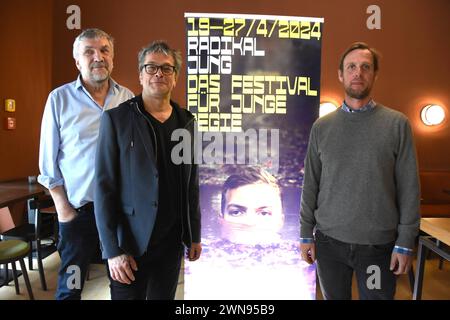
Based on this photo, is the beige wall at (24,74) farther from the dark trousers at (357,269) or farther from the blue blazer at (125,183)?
the dark trousers at (357,269)

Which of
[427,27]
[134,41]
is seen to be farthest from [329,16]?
[134,41]

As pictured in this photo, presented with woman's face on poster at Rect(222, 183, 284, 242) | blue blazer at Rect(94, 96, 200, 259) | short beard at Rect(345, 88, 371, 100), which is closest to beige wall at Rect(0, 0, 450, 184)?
woman's face on poster at Rect(222, 183, 284, 242)

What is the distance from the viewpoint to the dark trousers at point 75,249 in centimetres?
162

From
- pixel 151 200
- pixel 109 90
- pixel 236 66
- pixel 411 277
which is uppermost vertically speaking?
pixel 236 66

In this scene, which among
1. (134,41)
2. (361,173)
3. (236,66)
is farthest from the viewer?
(134,41)

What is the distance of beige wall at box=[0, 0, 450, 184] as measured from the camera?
373 cm

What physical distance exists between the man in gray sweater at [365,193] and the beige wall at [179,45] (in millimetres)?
3070

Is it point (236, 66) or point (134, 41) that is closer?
point (236, 66)

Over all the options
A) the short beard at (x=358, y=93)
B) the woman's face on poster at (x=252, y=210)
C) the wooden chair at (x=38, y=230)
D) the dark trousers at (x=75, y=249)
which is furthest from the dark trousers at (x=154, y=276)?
the wooden chair at (x=38, y=230)

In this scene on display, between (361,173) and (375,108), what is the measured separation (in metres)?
0.32

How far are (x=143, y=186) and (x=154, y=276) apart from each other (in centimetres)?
41

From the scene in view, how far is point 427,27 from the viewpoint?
458 cm

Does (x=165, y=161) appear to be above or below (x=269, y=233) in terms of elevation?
above

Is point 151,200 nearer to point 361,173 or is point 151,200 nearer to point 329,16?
point 361,173
